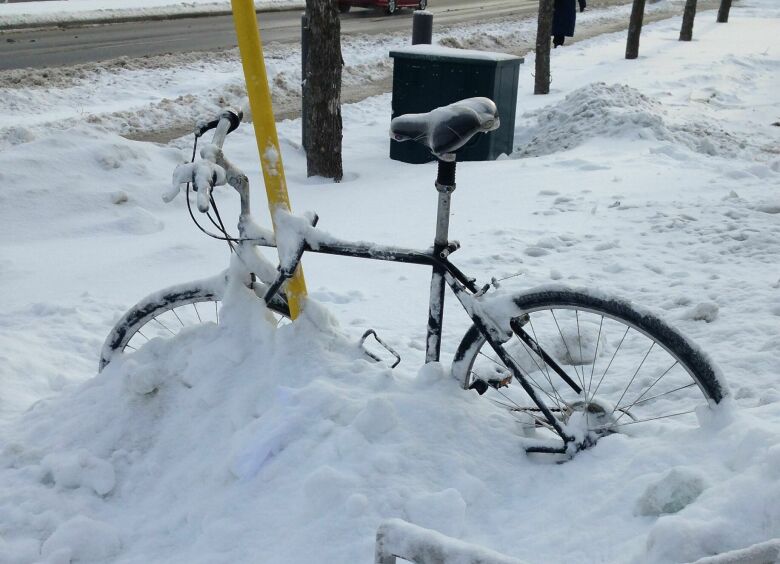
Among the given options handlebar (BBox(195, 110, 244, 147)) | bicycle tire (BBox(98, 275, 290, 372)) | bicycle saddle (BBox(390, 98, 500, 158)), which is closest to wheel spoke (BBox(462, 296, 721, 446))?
bicycle saddle (BBox(390, 98, 500, 158))

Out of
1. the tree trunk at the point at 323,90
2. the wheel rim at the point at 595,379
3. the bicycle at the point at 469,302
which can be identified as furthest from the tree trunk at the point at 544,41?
the bicycle at the point at 469,302

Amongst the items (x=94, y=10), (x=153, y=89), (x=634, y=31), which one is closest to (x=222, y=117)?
(x=153, y=89)

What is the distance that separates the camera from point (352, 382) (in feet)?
9.07

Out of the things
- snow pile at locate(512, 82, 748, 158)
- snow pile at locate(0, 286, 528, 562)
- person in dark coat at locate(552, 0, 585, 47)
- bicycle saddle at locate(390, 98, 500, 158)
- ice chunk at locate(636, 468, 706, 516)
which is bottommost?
snow pile at locate(512, 82, 748, 158)

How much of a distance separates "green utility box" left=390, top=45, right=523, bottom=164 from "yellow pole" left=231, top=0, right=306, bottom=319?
549cm

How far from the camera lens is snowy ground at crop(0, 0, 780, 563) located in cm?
233

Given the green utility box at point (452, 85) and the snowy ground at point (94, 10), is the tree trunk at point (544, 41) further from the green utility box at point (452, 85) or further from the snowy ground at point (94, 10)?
the snowy ground at point (94, 10)

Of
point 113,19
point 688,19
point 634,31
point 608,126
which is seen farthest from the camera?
point 113,19

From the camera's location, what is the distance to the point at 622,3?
28219 millimetres

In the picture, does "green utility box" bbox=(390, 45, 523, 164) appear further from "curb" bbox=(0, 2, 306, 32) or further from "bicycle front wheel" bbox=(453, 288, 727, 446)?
"curb" bbox=(0, 2, 306, 32)

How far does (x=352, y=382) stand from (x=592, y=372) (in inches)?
32.4

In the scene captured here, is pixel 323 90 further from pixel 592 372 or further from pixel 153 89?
pixel 153 89

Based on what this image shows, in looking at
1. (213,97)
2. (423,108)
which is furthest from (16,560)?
(213,97)

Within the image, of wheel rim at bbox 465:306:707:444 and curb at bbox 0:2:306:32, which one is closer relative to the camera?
wheel rim at bbox 465:306:707:444
